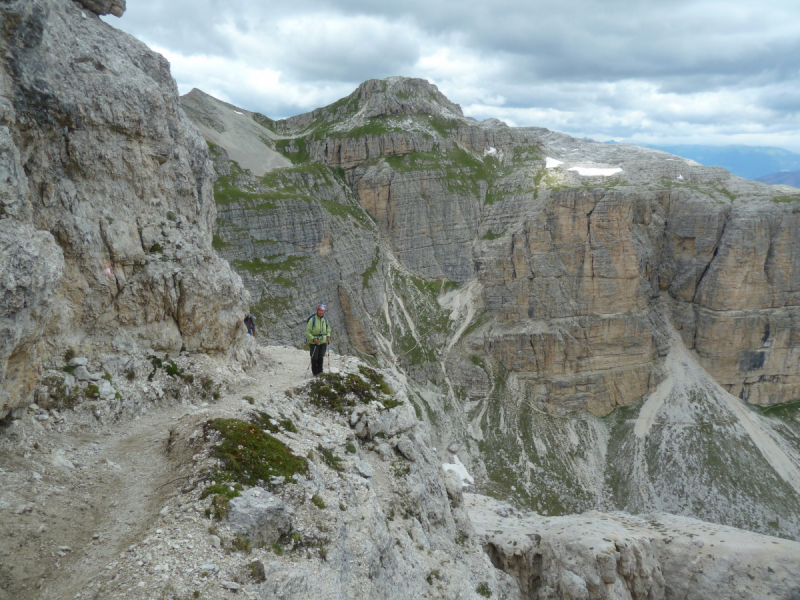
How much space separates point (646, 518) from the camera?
49.7 m

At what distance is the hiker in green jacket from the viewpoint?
20.2m

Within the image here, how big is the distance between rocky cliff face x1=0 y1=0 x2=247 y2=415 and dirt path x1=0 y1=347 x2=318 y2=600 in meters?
1.69

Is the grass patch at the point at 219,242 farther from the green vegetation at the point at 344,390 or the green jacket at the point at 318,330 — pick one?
the green jacket at the point at 318,330

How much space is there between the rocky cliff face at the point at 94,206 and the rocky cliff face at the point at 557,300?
51511 mm

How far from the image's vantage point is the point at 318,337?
20219 mm

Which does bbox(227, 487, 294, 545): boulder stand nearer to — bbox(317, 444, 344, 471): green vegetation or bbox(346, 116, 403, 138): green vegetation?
bbox(317, 444, 344, 471): green vegetation

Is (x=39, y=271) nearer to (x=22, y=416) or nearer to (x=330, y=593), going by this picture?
(x=22, y=416)

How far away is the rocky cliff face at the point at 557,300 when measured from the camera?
239ft

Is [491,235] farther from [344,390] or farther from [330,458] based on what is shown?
[330,458]

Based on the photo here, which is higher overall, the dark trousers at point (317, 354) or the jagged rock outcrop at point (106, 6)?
the jagged rock outcrop at point (106, 6)

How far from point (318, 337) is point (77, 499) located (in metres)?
10.7

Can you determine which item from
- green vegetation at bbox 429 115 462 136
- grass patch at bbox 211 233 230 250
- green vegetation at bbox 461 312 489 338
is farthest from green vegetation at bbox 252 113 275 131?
green vegetation at bbox 461 312 489 338

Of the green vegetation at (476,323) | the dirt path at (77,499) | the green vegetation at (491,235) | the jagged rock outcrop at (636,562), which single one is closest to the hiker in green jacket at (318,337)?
the dirt path at (77,499)

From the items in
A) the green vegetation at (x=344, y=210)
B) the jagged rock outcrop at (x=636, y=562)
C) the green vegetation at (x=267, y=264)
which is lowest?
the jagged rock outcrop at (x=636, y=562)
